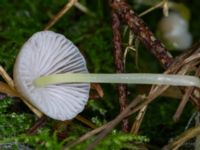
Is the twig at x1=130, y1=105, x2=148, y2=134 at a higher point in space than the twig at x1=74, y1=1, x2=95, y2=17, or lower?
lower

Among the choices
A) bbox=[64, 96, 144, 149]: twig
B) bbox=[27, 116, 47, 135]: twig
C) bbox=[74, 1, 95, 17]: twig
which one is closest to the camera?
bbox=[64, 96, 144, 149]: twig

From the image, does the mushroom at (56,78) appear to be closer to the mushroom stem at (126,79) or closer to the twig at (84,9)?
the mushroom stem at (126,79)

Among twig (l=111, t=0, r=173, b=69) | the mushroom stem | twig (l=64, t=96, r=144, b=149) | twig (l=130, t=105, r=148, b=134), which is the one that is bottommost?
twig (l=130, t=105, r=148, b=134)

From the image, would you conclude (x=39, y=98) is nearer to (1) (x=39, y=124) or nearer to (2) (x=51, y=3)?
(1) (x=39, y=124)

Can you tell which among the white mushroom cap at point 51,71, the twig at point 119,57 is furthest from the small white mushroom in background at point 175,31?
the white mushroom cap at point 51,71

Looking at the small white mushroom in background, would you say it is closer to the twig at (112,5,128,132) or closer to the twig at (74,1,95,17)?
the twig at (74,1,95,17)

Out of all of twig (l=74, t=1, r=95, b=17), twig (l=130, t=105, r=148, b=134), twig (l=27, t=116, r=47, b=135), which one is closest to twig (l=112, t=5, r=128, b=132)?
twig (l=130, t=105, r=148, b=134)

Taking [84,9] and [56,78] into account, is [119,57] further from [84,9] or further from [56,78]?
[84,9]

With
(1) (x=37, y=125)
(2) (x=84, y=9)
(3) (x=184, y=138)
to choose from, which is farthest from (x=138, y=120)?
(2) (x=84, y=9)

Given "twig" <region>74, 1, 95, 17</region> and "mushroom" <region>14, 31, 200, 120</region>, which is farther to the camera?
"twig" <region>74, 1, 95, 17</region>
